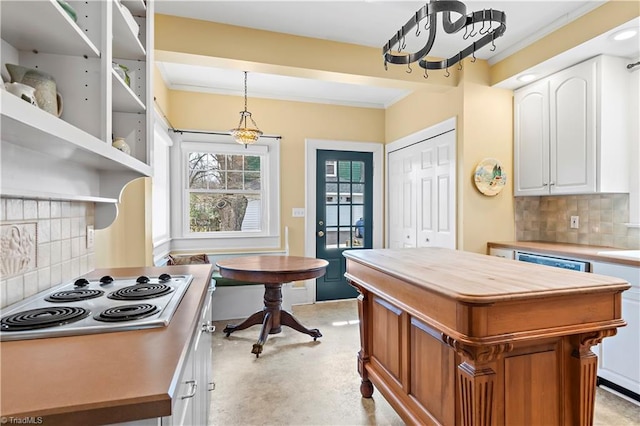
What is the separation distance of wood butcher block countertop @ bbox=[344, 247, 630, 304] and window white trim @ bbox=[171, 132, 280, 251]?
2.48 m

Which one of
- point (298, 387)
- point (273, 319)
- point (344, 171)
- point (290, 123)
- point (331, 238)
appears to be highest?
point (290, 123)

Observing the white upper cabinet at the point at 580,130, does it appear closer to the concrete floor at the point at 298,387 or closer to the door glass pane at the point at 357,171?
the concrete floor at the point at 298,387

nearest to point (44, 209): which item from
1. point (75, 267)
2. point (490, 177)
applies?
point (75, 267)

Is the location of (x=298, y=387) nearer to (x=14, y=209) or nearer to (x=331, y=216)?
(x=14, y=209)

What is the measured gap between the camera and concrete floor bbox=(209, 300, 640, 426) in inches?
76.3

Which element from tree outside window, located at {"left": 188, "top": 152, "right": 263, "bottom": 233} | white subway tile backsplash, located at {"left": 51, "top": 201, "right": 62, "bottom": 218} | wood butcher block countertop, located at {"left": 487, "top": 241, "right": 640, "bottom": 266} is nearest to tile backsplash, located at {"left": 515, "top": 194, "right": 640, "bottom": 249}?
wood butcher block countertop, located at {"left": 487, "top": 241, "right": 640, "bottom": 266}

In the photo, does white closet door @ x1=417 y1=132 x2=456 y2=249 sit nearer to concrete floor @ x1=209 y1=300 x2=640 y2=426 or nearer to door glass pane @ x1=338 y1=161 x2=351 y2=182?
door glass pane @ x1=338 y1=161 x2=351 y2=182

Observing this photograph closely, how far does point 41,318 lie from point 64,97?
734 millimetres

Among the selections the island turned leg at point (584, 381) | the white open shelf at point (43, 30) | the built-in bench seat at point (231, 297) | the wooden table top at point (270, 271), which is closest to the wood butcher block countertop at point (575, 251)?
the island turned leg at point (584, 381)

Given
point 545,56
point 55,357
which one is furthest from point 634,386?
point 55,357

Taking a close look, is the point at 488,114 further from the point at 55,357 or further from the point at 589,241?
the point at 55,357

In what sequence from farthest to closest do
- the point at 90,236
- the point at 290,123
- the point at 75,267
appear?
the point at 290,123 < the point at 90,236 < the point at 75,267

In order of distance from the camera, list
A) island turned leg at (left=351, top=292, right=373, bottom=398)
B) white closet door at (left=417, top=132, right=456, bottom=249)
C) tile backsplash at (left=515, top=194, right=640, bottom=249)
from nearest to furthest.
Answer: island turned leg at (left=351, top=292, right=373, bottom=398), tile backsplash at (left=515, top=194, right=640, bottom=249), white closet door at (left=417, top=132, right=456, bottom=249)

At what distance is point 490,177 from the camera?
3.16m
